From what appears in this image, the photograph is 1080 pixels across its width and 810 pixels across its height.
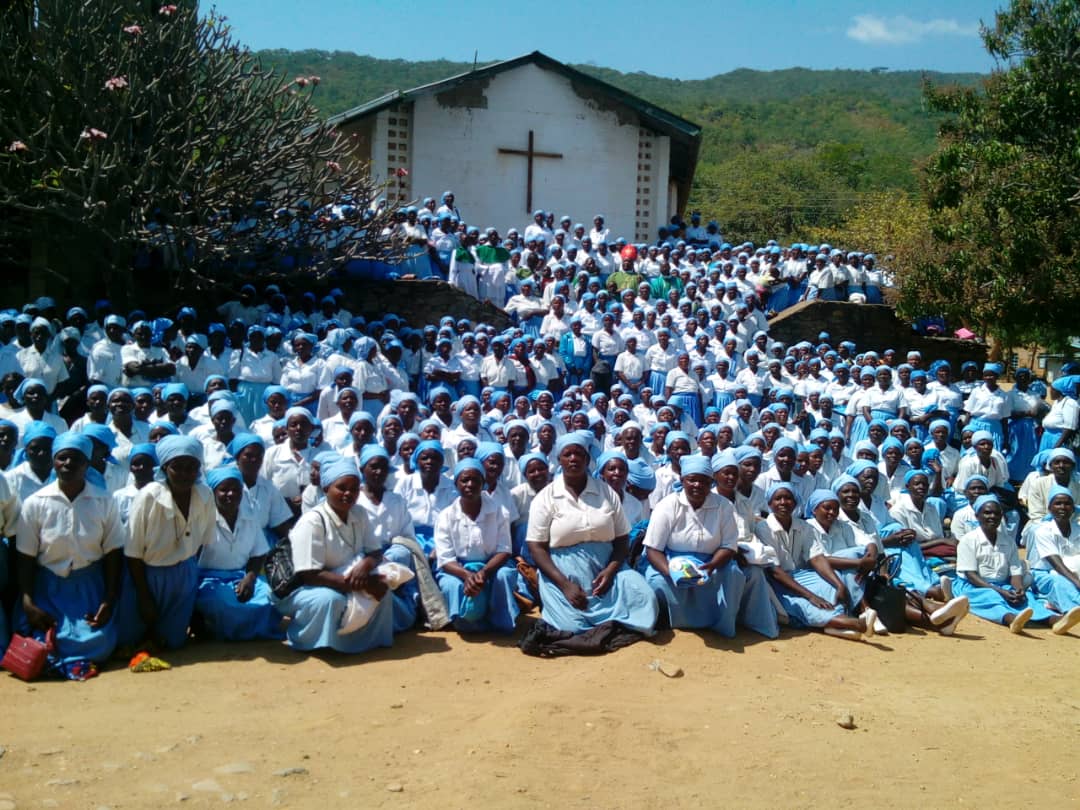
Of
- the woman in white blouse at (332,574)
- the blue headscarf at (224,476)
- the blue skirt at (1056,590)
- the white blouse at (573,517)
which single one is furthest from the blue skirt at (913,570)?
the blue headscarf at (224,476)

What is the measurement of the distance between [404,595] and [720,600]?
6.54 ft

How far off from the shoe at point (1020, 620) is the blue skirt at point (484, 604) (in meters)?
3.53

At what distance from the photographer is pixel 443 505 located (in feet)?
23.4

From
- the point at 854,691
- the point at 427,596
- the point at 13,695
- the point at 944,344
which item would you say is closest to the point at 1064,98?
the point at 944,344

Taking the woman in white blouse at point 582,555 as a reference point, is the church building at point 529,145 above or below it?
above

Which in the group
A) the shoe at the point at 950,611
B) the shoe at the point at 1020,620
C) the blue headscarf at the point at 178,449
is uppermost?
the blue headscarf at the point at 178,449

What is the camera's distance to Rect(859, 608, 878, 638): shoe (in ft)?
21.0

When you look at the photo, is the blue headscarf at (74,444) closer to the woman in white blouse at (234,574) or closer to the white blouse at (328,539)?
the woman in white blouse at (234,574)

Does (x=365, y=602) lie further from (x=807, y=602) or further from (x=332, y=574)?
(x=807, y=602)

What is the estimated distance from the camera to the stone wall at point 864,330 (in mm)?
16281

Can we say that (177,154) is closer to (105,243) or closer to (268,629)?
(105,243)

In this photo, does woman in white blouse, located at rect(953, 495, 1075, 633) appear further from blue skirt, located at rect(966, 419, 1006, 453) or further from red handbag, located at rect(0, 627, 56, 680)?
red handbag, located at rect(0, 627, 56, 680)

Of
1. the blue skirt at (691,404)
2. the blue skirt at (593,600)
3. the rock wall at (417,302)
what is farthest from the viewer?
the rock wall at (417,302)

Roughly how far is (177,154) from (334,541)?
7.98 meters
